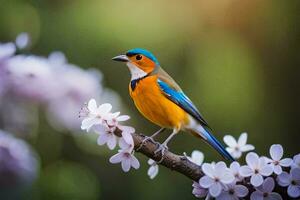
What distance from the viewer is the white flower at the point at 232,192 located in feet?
1.58

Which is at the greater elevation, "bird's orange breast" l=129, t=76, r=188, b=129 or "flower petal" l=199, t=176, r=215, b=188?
"flower petal" l=199, t=176, r=215, b=188

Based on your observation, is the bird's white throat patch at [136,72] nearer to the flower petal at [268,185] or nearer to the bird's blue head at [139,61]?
the bird's blue head at [139,61]

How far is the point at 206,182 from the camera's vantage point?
474mm

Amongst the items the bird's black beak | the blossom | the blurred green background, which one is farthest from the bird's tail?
the blurred green background

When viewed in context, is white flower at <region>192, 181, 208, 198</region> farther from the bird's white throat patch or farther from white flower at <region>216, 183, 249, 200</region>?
the bird's white throat patch

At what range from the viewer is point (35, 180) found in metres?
0.86

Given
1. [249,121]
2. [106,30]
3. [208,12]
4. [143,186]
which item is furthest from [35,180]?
[208,12]

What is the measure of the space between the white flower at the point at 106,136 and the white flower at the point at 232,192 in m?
0.09

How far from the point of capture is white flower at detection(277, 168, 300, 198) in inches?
19.0

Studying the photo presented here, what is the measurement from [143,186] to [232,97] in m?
0.27

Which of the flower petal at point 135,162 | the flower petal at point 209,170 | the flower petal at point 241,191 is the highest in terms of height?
the flower petal at point 209,170

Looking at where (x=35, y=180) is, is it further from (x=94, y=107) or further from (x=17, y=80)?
(x=94, y=107)

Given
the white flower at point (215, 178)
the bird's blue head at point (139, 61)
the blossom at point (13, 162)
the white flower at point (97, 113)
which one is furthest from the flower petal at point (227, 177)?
the blossom at point (13, 162)

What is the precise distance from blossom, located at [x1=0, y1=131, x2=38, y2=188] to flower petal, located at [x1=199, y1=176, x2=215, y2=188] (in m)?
0.35
